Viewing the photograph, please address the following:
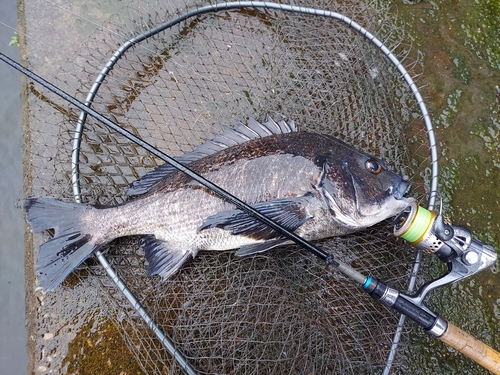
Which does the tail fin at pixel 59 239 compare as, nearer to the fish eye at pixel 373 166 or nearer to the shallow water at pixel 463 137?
the fish eye at pixel 373 166

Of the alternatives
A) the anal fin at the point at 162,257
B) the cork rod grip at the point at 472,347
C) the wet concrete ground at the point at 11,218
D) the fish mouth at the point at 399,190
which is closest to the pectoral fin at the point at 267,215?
the anal fin at the point at 162,257

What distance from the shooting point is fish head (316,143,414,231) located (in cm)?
246

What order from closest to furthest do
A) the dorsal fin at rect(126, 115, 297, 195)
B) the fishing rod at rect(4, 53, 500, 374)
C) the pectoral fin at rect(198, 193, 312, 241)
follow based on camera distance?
the fishing rod at rect(4, 53, 500, 374) < the pectoral fin at rect(198, 193, 312, 241) < the dorsal fin at rect(126, 115, 297, 195)

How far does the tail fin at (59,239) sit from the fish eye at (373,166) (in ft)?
6.18

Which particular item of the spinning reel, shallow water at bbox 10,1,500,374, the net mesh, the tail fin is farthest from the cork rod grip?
the tail fin

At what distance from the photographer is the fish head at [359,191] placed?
2455 millimetres

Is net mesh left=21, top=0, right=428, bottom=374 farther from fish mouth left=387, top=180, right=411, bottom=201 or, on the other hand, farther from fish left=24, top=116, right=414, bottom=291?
fish mouth left=387, top=180, right=411, bottom=201

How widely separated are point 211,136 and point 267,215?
40.6 inches

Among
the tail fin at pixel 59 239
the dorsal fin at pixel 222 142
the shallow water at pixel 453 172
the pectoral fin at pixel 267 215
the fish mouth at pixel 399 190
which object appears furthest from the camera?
the shallow water at pixel 453 172

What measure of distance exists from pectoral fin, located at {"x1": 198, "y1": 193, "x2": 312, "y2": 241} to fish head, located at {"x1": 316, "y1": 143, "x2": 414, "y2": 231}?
174 mm

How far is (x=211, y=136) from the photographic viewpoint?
310 cm

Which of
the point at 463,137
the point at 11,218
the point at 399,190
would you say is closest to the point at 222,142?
the point at 399,190

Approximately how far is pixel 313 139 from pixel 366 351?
147 centimetres

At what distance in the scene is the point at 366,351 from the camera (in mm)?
2629
